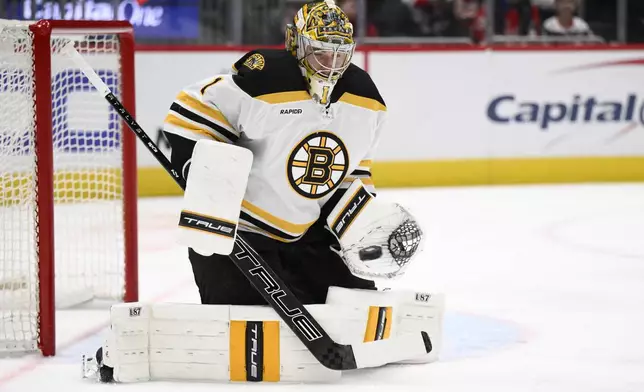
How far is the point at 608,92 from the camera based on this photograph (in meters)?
6.71

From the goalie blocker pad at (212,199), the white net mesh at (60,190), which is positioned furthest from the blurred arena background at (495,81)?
the goalie blocker pad at (212,199)

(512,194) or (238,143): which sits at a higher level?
(238,143)

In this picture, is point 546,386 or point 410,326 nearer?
point 546,386

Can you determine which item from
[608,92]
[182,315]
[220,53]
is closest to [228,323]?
[182,315]

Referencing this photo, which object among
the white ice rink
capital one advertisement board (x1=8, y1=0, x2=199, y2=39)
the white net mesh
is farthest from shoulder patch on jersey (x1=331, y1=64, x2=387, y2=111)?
capital one advertisement board (x1=8, y1=0, x2=199, y2=39)

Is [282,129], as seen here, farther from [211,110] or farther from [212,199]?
[212,199]

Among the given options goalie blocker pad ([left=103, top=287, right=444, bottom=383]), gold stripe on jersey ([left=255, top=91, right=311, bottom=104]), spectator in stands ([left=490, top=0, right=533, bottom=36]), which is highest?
spectator in stands ([left=490, top=0, right=533, bottom=36])

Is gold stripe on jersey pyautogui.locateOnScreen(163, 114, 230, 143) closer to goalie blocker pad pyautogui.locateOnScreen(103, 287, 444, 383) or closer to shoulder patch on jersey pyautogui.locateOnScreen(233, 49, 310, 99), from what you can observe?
shoulder patch on jersey pyautogui.locateOnScreen(233, 49, 310, 99)

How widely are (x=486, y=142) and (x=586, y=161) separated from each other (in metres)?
0.69

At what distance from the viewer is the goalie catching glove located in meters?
2.73

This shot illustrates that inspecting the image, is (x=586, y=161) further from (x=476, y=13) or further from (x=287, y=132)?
(x=287, y=132)

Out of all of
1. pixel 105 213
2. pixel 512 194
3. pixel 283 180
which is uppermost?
pixel 283 180

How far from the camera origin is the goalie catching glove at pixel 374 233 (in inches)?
107

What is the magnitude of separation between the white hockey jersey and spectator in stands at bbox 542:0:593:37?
13.9ft
